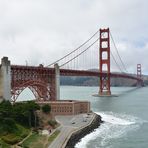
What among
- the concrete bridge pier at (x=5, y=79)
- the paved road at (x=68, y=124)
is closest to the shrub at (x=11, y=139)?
the paved road at (x=68, y=124)

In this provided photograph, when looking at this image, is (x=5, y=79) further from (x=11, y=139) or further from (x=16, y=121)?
(x=11, y=139)

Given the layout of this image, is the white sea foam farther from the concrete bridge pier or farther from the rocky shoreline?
the concrete bridge pier

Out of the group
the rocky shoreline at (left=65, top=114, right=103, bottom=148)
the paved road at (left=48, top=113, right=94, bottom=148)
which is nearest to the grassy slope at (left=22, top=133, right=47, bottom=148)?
the paved road at (left=48, top=113, right=94, bottom=148)

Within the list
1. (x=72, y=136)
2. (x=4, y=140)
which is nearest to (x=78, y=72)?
(x=72, y=136)

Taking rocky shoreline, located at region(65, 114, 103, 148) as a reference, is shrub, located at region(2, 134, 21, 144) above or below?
above

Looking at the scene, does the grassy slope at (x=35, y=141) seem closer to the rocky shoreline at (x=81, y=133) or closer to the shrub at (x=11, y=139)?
the shrub at (x=11, y=139)

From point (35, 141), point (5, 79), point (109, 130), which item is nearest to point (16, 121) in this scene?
point (35, 141)
